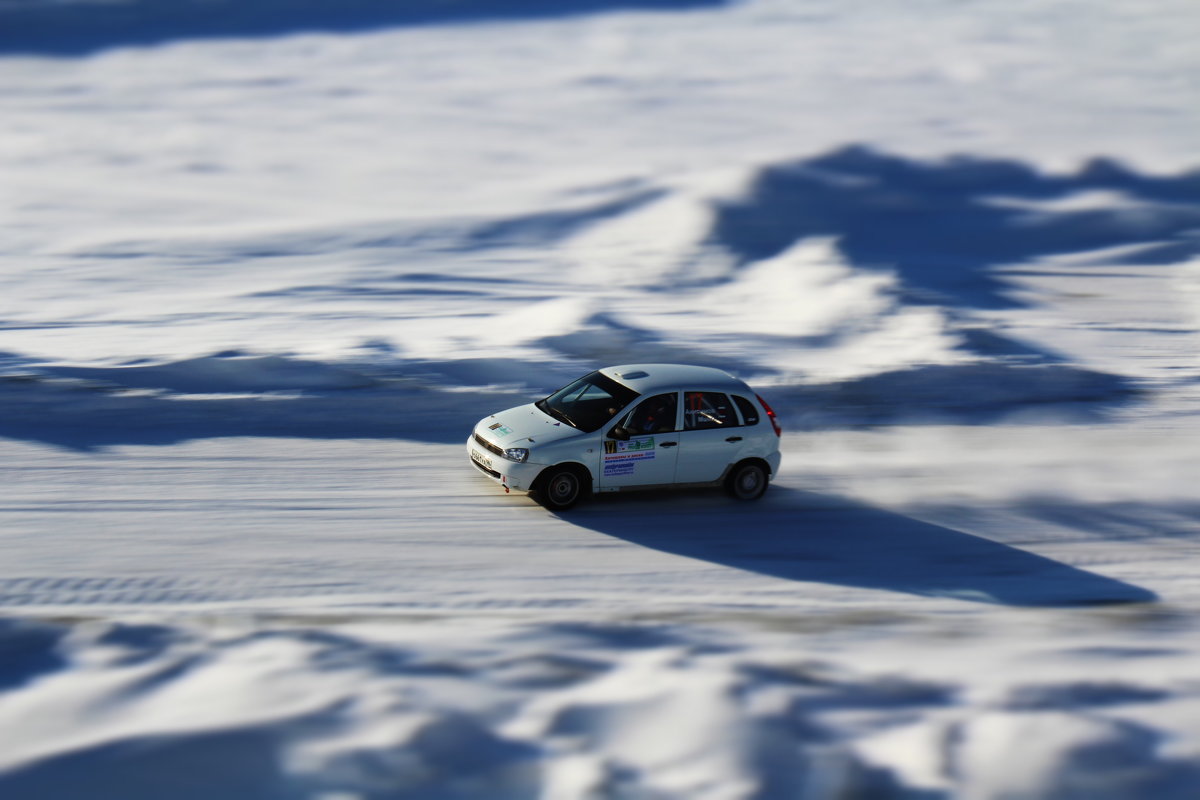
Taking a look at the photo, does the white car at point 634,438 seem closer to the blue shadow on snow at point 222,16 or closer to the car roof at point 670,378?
the car roof at point 670,378

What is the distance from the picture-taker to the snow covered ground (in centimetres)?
746

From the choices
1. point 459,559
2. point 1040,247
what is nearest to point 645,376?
point 459,559

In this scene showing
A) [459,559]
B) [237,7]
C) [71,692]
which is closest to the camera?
[71,692]

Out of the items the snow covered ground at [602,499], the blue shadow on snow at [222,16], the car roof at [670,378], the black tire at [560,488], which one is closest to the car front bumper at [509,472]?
the black tire at [560,488]

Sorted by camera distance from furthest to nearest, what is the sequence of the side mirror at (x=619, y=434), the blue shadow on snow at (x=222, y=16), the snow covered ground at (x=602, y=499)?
the blue shadow on snow at (x=222, y=16), the side mirror at (x=619, y=434), the snow covered ground at (x=602, y=499)

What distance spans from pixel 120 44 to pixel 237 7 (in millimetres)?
4788

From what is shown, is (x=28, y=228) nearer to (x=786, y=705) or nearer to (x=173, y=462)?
(x=173, y=462)

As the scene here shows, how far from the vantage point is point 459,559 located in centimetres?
1020

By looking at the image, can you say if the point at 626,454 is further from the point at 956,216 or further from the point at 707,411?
the point at 956,216

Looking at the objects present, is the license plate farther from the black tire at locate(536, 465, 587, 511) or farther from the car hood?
the black tire at locate(536, 465, 587, 511)

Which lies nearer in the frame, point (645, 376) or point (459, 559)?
point (459, 559)

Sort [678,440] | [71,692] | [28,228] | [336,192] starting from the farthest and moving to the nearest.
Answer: [336,192] → [28,228] → [678,440] → [71,692]

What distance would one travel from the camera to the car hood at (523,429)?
1093 cm

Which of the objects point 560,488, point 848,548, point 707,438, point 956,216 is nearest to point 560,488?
point 560,488
